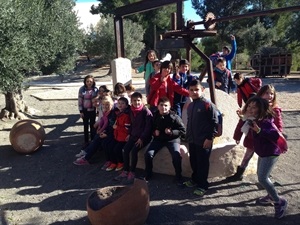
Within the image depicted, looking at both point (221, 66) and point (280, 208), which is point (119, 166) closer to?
point (280, 208)

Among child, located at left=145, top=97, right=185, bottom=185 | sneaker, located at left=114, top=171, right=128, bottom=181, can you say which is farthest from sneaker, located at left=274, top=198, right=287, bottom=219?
sneaker, located at left=114, top=171, right=128, bottom=181

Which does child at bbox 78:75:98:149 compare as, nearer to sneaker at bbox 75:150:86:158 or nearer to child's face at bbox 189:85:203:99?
sneaker at bbox 75:150:86:158

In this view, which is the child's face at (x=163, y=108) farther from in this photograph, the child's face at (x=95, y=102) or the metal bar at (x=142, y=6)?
the metal bar at (x=142, y=6)

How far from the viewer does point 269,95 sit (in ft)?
12.9

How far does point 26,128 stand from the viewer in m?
6.20

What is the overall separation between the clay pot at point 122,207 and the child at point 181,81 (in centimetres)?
222

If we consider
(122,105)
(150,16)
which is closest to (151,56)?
(122,105)

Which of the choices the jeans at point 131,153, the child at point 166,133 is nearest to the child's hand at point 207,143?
the child at point 166,133

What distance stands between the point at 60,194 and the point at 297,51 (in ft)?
89.7

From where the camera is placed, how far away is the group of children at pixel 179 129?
3.68 m

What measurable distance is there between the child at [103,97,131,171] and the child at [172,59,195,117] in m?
0.93

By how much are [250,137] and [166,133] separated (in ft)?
3.73

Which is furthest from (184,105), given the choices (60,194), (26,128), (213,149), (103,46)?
(103,46)

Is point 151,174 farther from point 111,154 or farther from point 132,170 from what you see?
point 111,154
